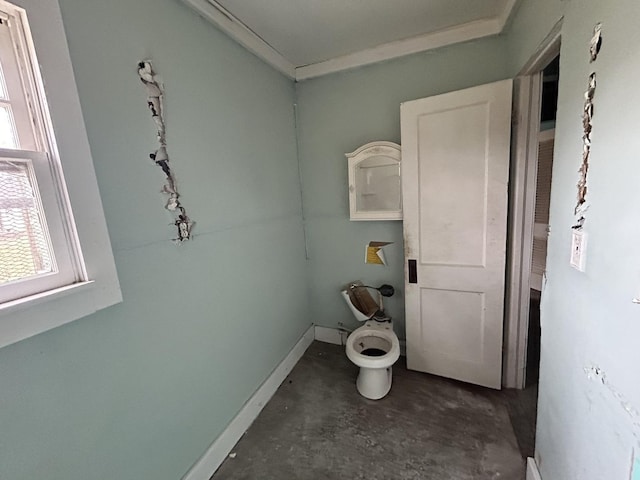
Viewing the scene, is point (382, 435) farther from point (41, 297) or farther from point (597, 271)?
point (41, 297)

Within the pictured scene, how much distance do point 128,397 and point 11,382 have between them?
1.26ft

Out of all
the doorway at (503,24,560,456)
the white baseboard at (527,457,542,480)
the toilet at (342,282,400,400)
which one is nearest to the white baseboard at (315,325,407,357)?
the toilet at (342,282,400,400)

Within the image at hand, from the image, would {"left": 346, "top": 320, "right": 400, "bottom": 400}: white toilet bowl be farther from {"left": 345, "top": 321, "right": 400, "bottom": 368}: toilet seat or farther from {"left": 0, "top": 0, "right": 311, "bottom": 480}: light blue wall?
{"left": 0, "top": 0, "right": 311, "bottom": 480}: light blue wall

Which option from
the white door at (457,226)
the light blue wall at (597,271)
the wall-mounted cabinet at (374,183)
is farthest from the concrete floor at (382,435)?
the wall-mounted cabinet at (374,183)

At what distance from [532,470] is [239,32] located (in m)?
2.76

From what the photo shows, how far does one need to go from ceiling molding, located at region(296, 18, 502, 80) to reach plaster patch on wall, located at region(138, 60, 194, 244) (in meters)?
1.35

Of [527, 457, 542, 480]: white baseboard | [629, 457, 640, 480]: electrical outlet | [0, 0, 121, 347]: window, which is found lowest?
[527, 457, 542, 480]: white baseboard

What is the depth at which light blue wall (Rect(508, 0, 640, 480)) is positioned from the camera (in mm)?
635

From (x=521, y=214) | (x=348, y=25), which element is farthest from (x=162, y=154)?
(x=521, y=214)

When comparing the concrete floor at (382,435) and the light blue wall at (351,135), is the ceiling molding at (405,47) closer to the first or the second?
the light blue wall at (351,135)

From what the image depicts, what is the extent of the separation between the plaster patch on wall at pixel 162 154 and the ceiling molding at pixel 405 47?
1.35 m

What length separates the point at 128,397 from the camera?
103 centimetres

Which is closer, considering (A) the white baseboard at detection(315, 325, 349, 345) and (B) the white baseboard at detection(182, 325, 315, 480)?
(B) the white baseboard at detection(182, 325, 315, 480)

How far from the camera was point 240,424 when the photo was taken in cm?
159
